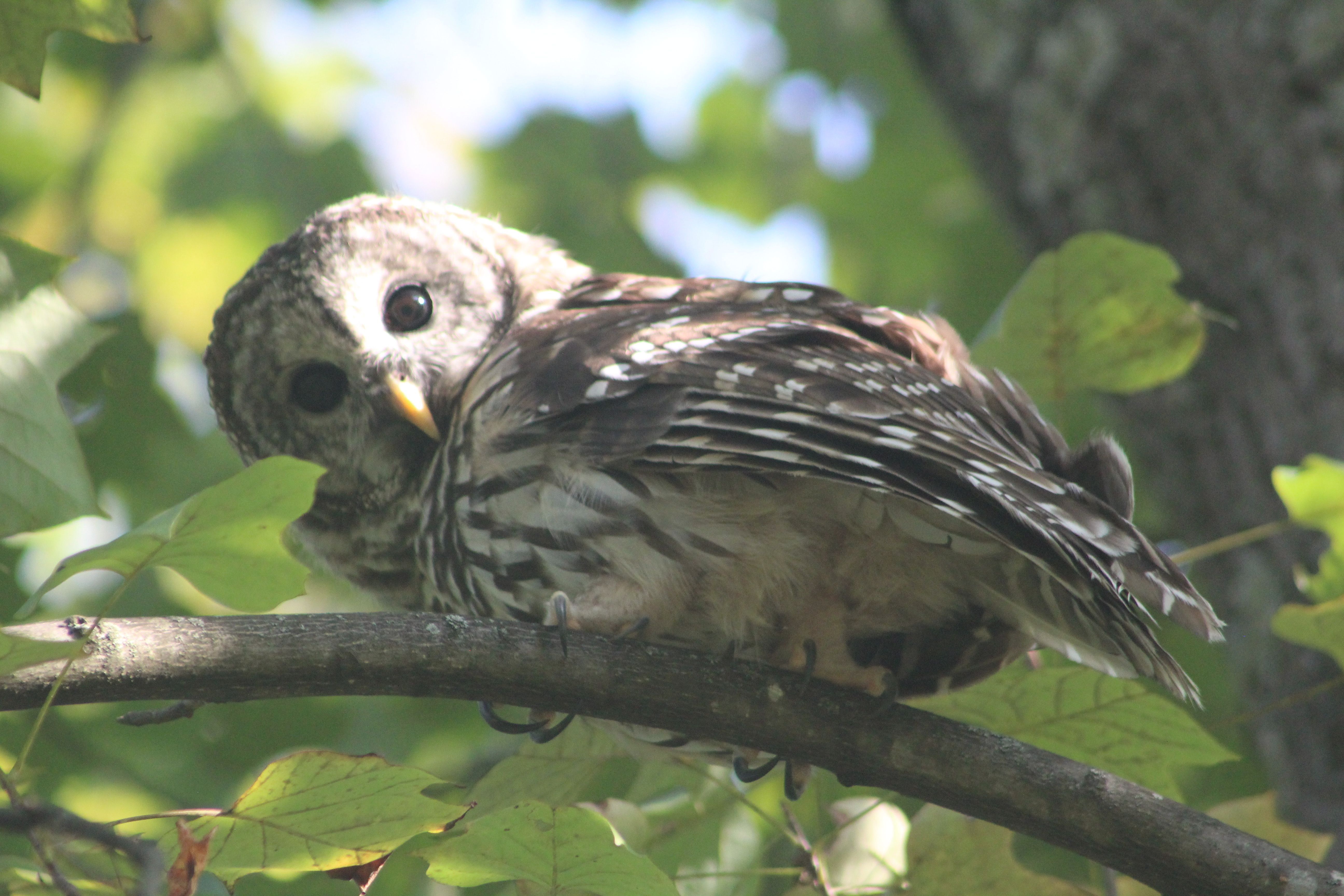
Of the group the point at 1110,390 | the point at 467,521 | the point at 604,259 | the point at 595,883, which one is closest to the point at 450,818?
the point at 595,883

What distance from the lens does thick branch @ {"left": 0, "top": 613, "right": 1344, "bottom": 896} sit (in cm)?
147

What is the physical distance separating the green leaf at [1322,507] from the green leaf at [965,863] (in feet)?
1.98

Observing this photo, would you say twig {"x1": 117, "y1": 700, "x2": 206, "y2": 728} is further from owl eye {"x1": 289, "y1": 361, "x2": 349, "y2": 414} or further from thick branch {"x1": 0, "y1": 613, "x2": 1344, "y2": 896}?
owl eye {"x1": 289, "y1": 361, "x2": 349, "y2": 414}

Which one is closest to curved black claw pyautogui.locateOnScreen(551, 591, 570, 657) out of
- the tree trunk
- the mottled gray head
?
the mottled gray head

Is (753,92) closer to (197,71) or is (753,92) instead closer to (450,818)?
(197,71)

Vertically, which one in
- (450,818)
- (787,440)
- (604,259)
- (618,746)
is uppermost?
(604,259)

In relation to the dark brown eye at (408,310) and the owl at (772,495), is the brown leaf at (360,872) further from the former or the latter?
the dark brown eye at (408,310)

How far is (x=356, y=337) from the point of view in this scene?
275 cm

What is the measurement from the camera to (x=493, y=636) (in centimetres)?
163

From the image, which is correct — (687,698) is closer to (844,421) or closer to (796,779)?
(844,421)

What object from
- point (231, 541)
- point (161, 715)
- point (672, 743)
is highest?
point (231, 541)

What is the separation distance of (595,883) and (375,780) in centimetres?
30

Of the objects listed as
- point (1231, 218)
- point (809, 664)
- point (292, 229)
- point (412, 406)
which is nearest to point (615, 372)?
Result: point (809, 664)

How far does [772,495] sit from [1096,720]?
629 millimetres
